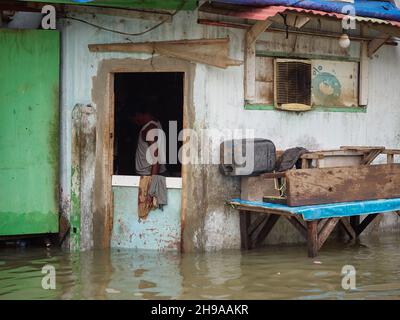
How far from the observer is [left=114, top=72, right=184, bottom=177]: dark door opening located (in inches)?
443

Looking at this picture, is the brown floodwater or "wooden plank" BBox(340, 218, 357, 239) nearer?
the brown floodwater

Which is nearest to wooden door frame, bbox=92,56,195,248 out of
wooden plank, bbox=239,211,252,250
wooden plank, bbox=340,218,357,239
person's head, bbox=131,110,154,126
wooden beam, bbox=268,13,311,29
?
person's head, bbox=131,110,154,126

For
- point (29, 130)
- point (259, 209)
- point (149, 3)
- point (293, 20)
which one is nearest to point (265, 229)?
point (259, 209)

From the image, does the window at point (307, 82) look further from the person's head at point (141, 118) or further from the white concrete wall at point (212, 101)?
the person's head at point (141, 118)

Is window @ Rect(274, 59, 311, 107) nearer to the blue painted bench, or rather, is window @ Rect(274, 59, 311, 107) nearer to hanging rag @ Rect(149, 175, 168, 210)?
the blue painted bench

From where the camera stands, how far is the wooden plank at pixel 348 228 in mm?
10344

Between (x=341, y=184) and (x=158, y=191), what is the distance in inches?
103

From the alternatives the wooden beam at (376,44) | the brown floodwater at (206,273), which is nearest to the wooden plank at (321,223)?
the brown floodwater at (206,273)

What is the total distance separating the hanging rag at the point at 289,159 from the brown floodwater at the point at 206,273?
124cm

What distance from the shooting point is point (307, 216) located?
27.6 ft

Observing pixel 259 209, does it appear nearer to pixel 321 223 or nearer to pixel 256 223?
pixel 256 223

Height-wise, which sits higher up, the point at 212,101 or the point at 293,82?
the point at 293,82

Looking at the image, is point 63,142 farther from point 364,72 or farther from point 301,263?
point 364,72

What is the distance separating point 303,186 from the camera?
8.81m
